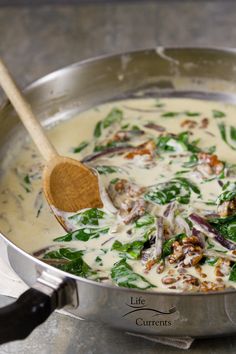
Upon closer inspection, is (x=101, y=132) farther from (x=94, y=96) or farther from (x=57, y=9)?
(x=57, y=9)

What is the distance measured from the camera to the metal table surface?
4.54 metres

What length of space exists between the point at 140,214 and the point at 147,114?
36.5 inches

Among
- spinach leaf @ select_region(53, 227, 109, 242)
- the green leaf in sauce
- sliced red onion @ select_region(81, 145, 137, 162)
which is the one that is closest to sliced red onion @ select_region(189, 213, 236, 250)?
the green leaf in sauce

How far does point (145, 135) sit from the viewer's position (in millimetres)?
3596

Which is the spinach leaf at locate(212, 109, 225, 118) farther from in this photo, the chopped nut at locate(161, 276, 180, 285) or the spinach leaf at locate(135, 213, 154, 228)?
the chopped nut at locate(161, 276, 180, 285)

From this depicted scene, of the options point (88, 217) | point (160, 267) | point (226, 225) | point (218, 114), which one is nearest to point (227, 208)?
point (226, 225)

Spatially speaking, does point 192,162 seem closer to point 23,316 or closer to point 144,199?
point 144,199

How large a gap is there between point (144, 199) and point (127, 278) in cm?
50

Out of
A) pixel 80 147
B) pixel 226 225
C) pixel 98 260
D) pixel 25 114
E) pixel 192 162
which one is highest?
pixel 25 114

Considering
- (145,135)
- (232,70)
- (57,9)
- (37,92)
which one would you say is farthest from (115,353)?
(57,9)

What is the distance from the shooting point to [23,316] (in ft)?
7.42

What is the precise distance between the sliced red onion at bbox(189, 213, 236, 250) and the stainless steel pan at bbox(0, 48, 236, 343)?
0.42 meters

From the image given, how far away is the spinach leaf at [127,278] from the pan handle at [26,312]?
0.36 meters

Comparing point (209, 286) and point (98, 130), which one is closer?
point (209, 286)
